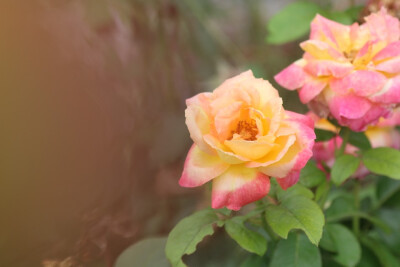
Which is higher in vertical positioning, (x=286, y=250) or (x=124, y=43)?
(x=124, y=43)

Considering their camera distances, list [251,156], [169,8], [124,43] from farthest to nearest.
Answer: [169,8], [124,43], [251,156]

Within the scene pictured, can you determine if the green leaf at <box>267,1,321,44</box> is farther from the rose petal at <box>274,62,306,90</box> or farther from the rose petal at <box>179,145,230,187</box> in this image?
the rose petal at <box>179,145,230,187</box>

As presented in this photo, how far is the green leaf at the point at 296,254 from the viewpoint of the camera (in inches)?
17.6

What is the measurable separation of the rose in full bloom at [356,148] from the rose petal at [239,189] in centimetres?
19

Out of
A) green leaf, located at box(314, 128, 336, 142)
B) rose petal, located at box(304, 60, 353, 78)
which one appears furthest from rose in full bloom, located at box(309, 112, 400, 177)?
rose petal, located at box(304, 60, 353, 78)

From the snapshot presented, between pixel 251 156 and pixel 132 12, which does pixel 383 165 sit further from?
pixel 132 12

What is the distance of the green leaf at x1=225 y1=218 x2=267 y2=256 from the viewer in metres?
0.41

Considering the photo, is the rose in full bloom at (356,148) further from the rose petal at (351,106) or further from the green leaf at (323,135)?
the rose petal at (351,106)

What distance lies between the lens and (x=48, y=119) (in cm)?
50

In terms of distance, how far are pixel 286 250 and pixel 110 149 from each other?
0.24m

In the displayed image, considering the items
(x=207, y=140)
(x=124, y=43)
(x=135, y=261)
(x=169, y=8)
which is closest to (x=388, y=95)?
(x=207, y=140)

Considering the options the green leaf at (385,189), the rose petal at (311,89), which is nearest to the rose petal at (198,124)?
the rose petal at (311,89)

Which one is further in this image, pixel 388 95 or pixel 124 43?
pixel 124 43

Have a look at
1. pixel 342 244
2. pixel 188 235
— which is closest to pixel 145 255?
pixel 188 235
